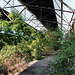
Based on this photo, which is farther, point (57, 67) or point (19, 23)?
point (19, 23)

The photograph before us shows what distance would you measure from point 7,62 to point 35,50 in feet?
7.34

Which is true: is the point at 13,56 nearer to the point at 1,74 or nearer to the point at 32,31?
the point at 1,74

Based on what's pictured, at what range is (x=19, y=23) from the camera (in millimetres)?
8094

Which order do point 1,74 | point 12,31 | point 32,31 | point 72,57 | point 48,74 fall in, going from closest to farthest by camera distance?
point 72,57
point 48,74
point 1,74
point 12,31
point 32,31

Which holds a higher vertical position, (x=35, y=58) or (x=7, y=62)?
(x=7, y=62)

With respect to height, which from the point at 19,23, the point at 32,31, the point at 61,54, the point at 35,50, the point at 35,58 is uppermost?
the point at 19,23

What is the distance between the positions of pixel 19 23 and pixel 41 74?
5.84 meters

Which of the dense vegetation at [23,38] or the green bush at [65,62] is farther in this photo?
the dense vegetation at [23,38]

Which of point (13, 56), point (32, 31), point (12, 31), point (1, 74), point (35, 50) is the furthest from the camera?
point (32, 31)

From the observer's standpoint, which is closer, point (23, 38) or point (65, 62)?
point (65, 62)

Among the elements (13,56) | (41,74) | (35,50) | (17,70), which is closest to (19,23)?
(35,50)

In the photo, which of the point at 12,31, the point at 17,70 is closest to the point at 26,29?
the point at 12,31

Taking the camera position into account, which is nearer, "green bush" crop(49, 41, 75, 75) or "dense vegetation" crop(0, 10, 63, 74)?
"green bush" crop(49, 41, 75, 75)

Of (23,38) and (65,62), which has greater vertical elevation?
(23,38)
